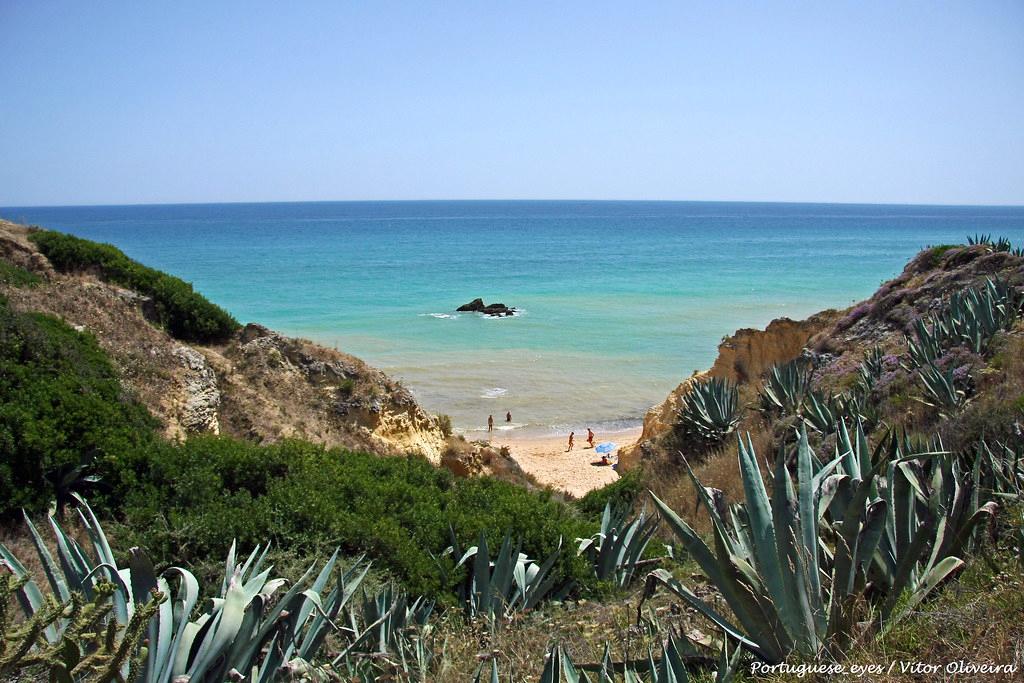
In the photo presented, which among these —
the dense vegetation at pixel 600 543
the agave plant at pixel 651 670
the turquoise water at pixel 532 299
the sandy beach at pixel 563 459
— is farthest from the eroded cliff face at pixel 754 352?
the agave plant at pixel 651 670

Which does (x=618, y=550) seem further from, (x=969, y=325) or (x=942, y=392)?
(x=969, y=325)

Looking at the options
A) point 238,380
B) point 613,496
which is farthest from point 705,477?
point 238,380

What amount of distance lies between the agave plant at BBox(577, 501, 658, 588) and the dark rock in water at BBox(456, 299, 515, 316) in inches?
1417

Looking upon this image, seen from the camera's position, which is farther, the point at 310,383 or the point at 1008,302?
the point at 310,383

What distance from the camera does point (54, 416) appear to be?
7105 mm

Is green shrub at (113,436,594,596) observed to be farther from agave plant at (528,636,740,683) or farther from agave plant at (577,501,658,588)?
agave plant at (528,636,740,683)

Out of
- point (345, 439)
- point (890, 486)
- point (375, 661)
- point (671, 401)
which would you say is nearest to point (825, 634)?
point (890, 486)

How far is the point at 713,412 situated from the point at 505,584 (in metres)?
7.27

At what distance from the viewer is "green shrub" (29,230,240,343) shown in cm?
1266

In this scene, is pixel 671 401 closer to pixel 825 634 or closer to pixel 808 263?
pixel 825 634

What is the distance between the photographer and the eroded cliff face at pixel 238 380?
32.1ft

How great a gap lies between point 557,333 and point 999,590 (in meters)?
33.0

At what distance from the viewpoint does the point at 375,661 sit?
4051 mm

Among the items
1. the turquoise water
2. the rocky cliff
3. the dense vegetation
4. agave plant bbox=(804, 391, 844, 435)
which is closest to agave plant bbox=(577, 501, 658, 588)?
the dense vegetation
